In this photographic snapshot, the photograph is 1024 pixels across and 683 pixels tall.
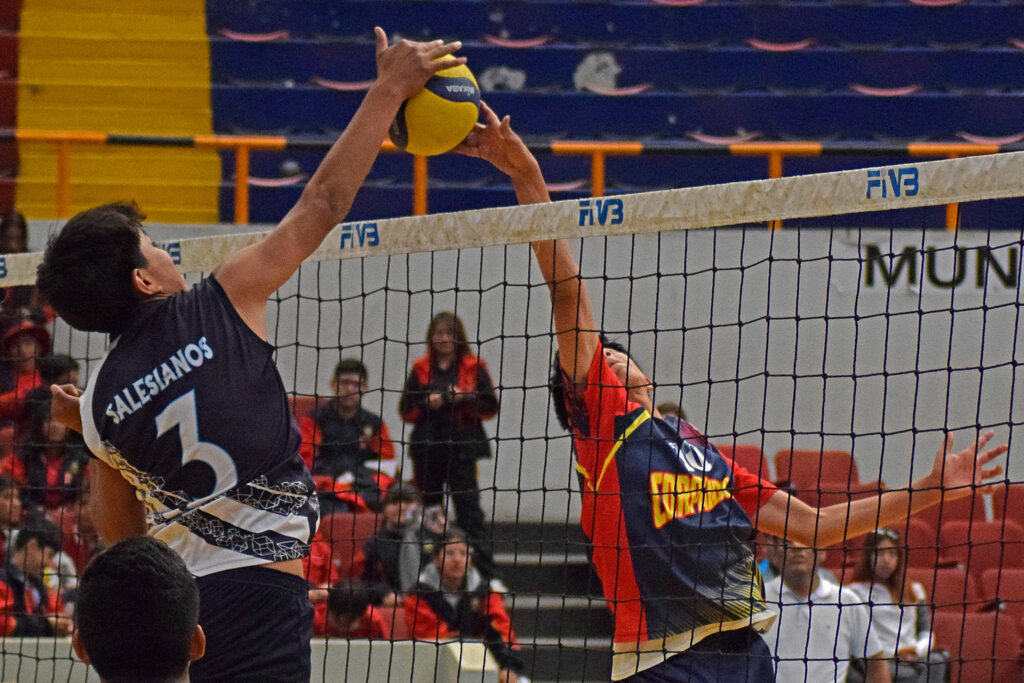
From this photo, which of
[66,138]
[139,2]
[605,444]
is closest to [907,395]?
[605,444]

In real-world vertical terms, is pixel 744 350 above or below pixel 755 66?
below

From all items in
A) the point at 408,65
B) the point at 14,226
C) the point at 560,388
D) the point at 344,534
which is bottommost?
the point at 344,534

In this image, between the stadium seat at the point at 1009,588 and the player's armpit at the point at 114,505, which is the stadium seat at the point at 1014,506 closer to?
the stadium seat at the point at 1009,588

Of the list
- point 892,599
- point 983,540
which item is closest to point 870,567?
point 892,599

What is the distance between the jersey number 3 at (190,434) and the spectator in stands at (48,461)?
142 inches

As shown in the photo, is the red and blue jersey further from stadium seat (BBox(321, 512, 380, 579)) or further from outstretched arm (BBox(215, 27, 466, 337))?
stadium seat (BBox(321, 512, 380, 579))

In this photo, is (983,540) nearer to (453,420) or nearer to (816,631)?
(816,631)

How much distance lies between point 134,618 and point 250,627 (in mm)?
532

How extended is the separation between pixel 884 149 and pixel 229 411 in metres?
6.30

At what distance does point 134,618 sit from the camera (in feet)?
6.16

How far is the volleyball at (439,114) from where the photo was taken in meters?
2.75

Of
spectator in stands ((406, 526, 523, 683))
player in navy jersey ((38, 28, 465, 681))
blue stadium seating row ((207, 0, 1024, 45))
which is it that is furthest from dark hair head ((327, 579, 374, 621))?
blue stadium seating row ((207, 0, 1024, 45))

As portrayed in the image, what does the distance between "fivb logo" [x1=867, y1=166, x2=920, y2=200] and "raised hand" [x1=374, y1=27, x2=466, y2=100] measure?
1.09m

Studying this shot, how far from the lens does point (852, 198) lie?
2.99 m
